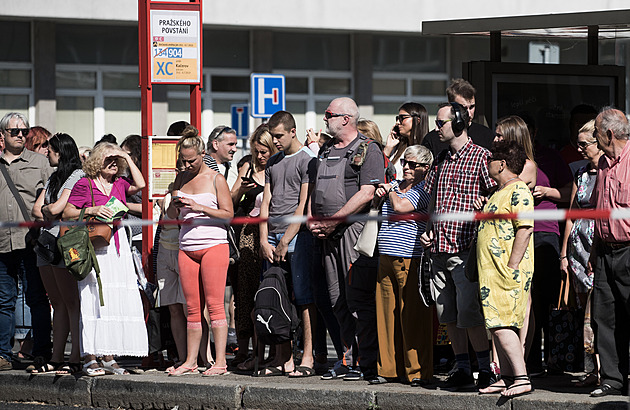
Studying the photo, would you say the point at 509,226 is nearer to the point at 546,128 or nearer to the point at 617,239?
the point at 617,239

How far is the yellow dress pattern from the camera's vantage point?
23.7 feet

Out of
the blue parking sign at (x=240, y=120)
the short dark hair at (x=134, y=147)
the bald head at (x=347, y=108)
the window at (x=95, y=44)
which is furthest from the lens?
the window at (x=95, y=44)

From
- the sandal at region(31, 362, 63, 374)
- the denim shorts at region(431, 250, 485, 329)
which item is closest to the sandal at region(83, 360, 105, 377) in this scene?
the sandal at region(31, 362, 63, 374)

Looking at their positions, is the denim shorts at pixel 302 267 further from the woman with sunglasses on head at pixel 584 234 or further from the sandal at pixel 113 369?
the woman with sunglasses on head at pixel 584 234

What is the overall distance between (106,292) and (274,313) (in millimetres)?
1400

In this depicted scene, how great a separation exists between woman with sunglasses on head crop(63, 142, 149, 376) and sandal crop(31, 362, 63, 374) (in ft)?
1.32

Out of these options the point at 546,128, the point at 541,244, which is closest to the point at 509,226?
the point at 541,244

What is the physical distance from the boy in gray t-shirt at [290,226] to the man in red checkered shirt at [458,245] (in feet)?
4.54

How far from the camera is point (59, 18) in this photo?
76.7 feet

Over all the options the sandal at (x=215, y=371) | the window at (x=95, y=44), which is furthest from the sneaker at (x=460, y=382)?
the window at (x=95, y=44)

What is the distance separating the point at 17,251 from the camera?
32.1 ft

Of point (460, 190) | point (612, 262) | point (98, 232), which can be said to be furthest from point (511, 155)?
point (98, 232)

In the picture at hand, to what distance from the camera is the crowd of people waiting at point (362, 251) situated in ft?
24.1

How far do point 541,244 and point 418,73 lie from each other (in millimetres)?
18185
